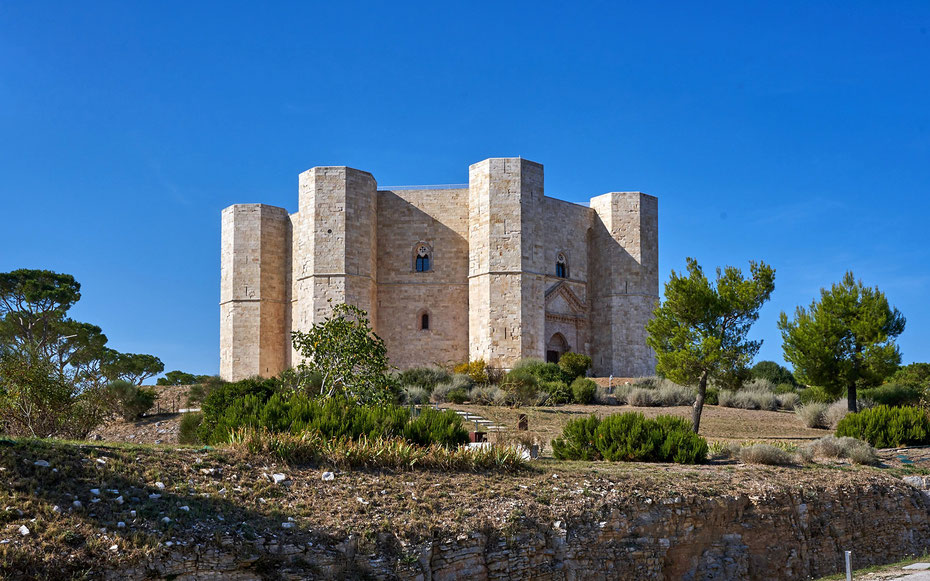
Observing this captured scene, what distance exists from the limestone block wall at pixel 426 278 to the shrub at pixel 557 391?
702 centimetres

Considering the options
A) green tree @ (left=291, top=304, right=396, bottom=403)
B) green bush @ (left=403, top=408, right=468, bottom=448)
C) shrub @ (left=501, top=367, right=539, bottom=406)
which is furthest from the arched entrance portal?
green bush @ (left=403, top=408, right=468, bottom=448)

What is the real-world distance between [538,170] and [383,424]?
75.8ft

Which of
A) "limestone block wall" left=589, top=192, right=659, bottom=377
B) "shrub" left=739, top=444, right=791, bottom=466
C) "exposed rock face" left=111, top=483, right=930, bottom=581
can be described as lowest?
"exposed rock face" left=111, top=483, right=930, bottom=581

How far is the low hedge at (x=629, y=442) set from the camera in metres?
12.3

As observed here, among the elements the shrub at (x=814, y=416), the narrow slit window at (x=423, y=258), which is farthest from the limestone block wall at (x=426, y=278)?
the shrub at (x=814, y=416)

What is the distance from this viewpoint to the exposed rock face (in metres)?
6.34

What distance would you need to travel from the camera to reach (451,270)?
3312cm

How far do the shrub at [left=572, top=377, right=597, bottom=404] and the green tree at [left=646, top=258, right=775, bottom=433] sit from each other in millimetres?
7042

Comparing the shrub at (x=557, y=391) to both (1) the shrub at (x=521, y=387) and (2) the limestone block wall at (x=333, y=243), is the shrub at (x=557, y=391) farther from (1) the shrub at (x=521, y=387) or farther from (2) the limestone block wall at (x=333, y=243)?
(2) the limestone block wall at (x=333, y=243)

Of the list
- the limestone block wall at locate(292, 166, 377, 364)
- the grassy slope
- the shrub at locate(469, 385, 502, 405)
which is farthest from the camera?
the limestone block wall at locate(292, 166, 377, 364)

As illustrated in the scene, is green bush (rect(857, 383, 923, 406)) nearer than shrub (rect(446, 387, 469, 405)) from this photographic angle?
Yes

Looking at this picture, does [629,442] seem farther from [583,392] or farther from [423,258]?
[423,258]

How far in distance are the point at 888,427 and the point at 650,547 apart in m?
10.5

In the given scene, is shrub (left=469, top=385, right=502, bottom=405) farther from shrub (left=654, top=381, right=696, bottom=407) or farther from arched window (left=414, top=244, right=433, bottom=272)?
arched window (left=414, top=244, right=433, bottom=272)
